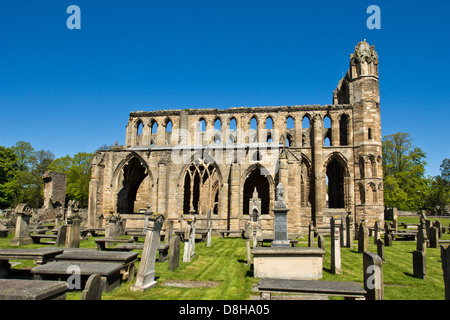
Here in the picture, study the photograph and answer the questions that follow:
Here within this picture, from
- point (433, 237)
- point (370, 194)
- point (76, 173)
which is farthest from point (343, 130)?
point (76, 173)

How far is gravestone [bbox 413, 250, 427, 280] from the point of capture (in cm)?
909

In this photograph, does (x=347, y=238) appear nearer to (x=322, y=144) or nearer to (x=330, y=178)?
(x=322, y=144)

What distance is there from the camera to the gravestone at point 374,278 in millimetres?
5641

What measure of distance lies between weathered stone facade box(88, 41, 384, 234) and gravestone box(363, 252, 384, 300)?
54.4 ft

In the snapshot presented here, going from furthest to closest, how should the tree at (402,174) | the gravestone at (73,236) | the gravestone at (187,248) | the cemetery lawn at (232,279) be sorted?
1. the tree at (402,174)
2. the gravestone at (73,236)
3. the gravestone at (187,248)
4. the cemetery lawn at (232,279)

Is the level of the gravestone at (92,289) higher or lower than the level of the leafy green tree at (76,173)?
lower

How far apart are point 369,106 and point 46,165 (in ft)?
175

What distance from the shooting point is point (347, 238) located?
16.0 m

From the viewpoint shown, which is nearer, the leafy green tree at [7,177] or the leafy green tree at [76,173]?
the leafy green tree at [7,177]

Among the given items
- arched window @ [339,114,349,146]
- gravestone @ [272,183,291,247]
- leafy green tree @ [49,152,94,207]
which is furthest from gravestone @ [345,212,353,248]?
leafy green tree @ [49,152,94,207]

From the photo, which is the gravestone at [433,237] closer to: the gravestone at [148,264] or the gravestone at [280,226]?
the gravestone at [280,226]

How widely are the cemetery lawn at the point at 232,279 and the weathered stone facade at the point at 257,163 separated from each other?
10746 mm

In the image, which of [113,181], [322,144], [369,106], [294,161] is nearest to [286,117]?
[322,144]

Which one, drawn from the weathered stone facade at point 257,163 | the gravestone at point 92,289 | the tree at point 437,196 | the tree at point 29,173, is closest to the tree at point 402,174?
the tree at point 437,196
